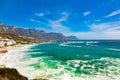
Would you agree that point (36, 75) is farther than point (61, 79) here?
Yes

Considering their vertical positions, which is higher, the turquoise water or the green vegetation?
the green vegetation

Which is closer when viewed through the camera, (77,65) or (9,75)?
(9,75)

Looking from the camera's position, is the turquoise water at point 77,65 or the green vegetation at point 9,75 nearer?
the green vegetation at point 9,75

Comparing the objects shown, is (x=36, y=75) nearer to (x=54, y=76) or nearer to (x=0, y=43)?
(x=54, y=76)

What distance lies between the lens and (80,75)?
3672 centimetres

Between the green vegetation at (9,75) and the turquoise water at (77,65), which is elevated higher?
the green vegetation at (9,75)

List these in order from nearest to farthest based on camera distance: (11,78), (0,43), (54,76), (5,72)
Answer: (11,78)
(5,72)
(54,76)
(0,43)

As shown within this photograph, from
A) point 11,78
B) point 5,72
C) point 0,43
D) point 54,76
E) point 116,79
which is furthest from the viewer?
point 0,43

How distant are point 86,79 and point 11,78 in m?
18.2

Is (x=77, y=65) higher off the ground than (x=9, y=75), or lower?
lower

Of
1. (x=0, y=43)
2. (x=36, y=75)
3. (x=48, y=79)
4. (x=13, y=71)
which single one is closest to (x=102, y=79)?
(x=48, y=79)

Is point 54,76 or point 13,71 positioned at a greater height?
point 13,71

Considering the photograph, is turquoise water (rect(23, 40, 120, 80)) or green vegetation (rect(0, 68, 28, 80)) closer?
green vegetation (rect(0, 68, 28, 80))

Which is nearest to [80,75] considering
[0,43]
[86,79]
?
[86,79]
